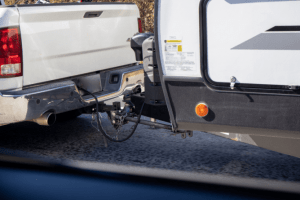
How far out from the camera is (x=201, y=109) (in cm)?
315

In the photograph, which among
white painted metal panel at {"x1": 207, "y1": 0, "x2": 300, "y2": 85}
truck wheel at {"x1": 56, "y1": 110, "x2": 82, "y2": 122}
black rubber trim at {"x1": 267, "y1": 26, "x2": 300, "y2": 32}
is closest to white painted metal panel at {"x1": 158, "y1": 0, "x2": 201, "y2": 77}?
white painted metal panel at {"x1": 207, "y1": 0, "x2": 300, "y2": 85}

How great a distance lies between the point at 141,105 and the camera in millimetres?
4148

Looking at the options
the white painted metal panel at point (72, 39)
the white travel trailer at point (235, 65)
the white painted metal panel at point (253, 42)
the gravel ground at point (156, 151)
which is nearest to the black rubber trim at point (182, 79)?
the white travel trailer at point (235, 65)

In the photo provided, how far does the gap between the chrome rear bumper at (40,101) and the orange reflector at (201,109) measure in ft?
5.73

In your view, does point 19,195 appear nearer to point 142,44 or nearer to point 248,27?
point 142,44

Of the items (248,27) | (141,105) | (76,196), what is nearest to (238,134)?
(248,27)

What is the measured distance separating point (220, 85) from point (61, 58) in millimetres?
2155

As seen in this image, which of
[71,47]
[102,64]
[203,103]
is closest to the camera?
[203,103]

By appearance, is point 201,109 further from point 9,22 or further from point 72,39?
point 9,22

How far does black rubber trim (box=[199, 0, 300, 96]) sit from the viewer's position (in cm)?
279

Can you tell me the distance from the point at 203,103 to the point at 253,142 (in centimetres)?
56

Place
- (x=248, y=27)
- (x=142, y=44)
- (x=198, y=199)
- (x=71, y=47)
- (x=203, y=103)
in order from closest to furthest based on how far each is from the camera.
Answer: (x=248, y=27)
(x=203, y=103)
(x=198, y=199)
(x=142, y=44)
(x=71, y=47)

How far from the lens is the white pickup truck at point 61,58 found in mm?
3930

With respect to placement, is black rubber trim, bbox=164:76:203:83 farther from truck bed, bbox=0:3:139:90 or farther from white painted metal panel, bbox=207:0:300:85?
truck bed, bbox=0:3:139:90
